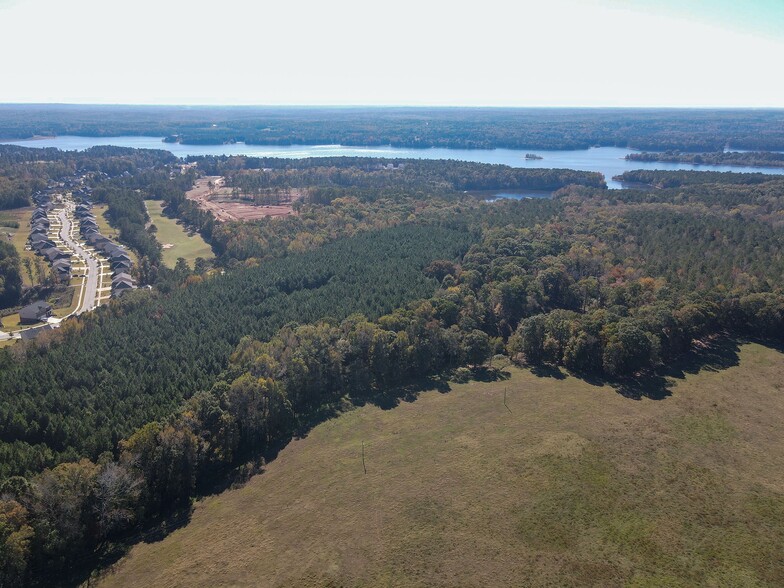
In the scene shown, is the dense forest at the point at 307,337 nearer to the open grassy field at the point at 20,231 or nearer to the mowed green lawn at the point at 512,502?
the mowed green lawn at the point at 512,502

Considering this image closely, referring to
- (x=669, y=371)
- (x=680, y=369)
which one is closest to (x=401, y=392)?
(x=669, y=371)

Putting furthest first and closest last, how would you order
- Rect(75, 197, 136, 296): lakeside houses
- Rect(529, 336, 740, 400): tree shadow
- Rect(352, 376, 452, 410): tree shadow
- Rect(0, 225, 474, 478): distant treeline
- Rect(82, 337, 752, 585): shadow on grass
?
Rect(75, 197, 136, 296): lakeside houses < Rect(529, 336, 740, 400): tree shadow < Rect(352, 376, 452, 410): tree shadow < Rect(0, 225, 474, 478): distant treeline < Rect(82, 337, 752, 585): shadow on grass

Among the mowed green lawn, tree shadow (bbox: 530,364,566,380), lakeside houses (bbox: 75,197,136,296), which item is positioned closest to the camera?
the mowed green lawn

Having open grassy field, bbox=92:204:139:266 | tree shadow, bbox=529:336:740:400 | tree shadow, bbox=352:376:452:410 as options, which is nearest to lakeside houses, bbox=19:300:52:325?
open grassy field, bbox=92:204:139:266

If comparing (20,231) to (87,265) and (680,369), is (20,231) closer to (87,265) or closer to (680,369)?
(87,265)

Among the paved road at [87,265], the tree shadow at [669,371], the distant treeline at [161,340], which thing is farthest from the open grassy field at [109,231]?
the tree shadow at [669,371]

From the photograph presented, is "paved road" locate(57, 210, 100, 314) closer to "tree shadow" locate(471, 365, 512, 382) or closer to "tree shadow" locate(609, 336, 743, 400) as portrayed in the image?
"tree shadow" locate(471, 365, 512, 382)
